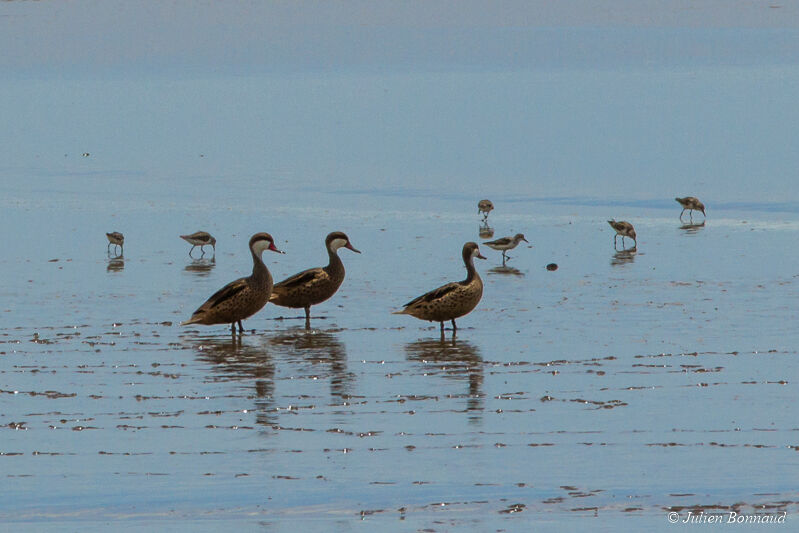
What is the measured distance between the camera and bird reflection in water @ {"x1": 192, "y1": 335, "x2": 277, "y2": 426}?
44.8ft

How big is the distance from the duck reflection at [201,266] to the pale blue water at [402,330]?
9 cm

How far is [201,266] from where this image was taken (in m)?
23.7

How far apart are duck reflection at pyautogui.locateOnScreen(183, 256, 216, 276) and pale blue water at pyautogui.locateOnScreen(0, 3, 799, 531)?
9 cm

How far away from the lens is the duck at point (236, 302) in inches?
707

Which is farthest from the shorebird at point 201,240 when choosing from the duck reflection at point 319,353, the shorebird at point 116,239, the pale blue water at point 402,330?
the duck reflection at point 319,353

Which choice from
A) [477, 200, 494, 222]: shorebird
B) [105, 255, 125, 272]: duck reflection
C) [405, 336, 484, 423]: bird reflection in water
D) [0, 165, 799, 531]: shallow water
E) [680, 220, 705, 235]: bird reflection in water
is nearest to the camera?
[0, 165, 799, 531]: shallow water

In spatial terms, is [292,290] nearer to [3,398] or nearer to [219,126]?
[3,398]

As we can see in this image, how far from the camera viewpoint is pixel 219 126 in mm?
42969

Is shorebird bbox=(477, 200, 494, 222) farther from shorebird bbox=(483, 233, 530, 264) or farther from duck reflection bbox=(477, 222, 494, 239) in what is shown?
shorebird bbox=(483, 233, 530, 264)

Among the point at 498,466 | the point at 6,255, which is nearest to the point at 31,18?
the point at 6,255

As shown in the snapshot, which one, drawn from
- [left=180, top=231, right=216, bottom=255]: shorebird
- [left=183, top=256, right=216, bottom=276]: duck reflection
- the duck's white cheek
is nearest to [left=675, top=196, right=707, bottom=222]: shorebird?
[left=180, top=231, right=216, bottom=255]: shorebird

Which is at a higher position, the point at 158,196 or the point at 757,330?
the point at 158,196

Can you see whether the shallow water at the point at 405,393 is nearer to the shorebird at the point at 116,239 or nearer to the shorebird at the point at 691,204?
the shorebird at the point at 116,239

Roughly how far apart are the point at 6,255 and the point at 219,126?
1877 centimetres
